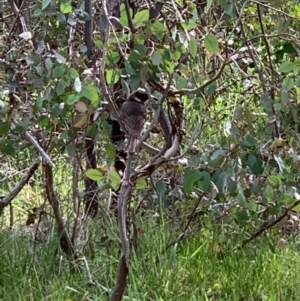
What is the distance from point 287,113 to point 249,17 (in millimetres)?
914

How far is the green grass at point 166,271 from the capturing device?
7.22 feet

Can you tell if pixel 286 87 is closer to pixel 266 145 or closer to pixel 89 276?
pixel 266 145

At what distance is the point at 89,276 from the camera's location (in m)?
2.22

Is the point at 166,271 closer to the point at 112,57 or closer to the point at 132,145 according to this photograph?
the point at 132,145

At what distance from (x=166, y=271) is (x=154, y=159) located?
702 millimetres

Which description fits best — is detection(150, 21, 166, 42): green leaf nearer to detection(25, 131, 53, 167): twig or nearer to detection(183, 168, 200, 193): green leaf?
detection(183, 168, 200, 193): green leaf

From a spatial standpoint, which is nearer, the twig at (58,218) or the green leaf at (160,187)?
the green leaf at (160,187)

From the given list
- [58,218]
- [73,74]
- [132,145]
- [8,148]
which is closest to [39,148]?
[8,148]

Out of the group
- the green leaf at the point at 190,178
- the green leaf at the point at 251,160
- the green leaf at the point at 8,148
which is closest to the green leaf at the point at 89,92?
the green leaf at the point at 190,178

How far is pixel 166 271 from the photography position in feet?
7.43

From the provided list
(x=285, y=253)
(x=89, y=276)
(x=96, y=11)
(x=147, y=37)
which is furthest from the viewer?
(x=96, y=11)

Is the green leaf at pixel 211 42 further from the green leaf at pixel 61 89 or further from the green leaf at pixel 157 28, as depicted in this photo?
the green leaf at pixel 61 89

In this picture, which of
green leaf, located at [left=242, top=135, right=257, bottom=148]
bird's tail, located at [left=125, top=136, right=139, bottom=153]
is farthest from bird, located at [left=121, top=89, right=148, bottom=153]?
green leaf, located at [left=242, top=135, right=257, bottom=148]

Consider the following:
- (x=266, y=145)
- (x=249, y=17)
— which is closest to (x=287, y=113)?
(x=266, y=145)
